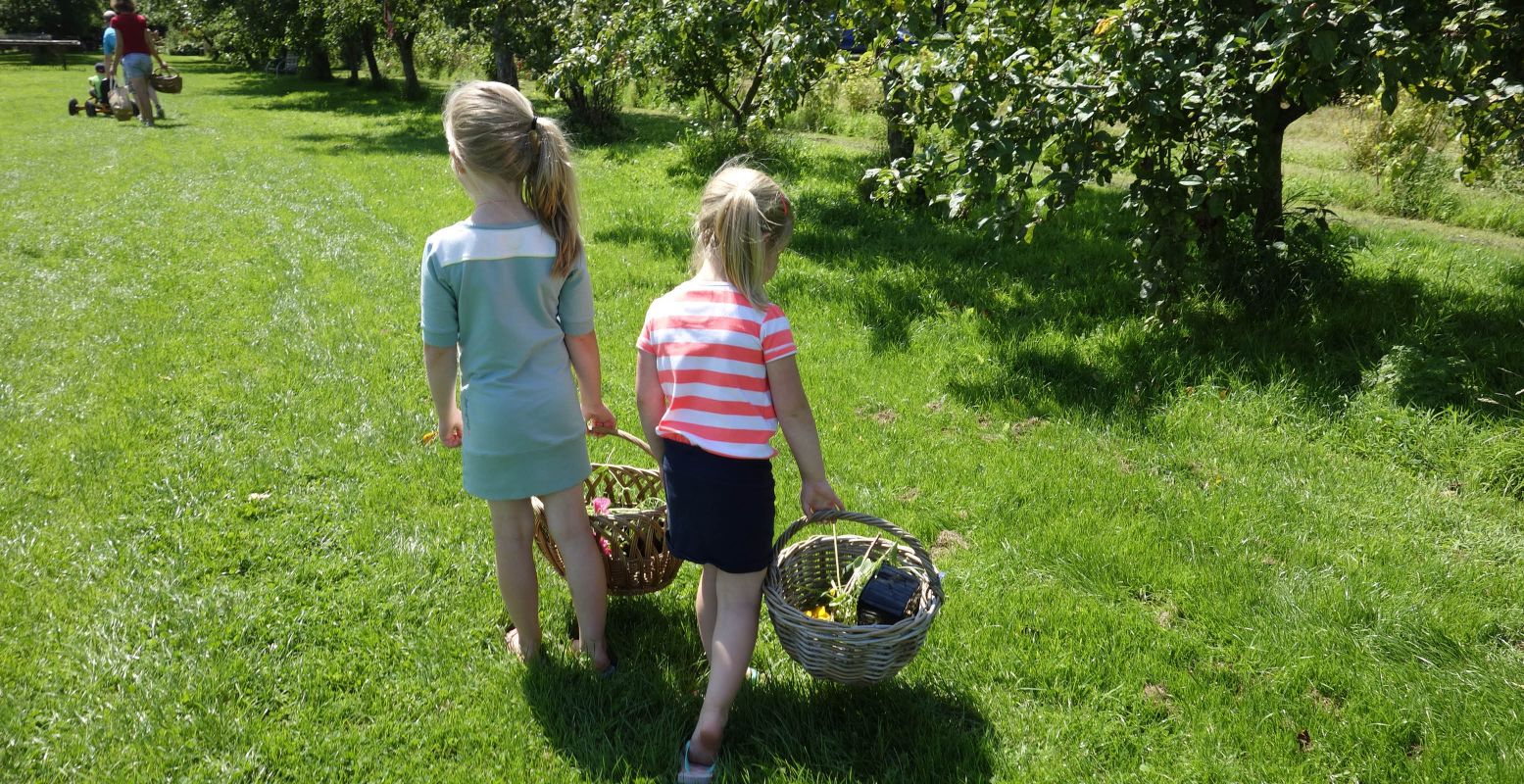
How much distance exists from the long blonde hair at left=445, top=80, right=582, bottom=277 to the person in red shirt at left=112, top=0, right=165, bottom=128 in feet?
52.8

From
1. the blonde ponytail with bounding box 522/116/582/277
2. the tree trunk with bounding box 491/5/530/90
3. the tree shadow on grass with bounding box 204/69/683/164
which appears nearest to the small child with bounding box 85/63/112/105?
the tree shadow on grass with bounding box 204/69/683/164

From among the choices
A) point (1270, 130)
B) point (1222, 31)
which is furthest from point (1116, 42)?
point (1270, 130)

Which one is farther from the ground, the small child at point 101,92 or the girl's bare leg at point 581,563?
the small child at point 101,92

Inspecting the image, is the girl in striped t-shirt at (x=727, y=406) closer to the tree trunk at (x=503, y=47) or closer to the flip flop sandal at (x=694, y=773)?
the flip flop sandal at (x=694, y=773)

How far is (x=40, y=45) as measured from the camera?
33.2 meters

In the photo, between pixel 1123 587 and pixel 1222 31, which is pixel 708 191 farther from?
pixel 1222 31

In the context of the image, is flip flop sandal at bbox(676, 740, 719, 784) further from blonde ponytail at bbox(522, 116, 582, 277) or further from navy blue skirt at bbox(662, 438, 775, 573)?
blonde ponytail at bbox(522, 116, 582, 277)

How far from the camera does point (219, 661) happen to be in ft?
10.6

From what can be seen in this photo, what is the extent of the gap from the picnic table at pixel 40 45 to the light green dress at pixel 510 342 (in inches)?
1461

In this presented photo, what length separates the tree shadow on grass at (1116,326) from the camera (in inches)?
207

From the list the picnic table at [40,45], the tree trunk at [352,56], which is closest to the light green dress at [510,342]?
the tree trunk at [352,56]

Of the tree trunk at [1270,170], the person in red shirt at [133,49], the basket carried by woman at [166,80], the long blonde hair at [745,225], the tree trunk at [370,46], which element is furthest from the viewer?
the tree trunk at [370,46]

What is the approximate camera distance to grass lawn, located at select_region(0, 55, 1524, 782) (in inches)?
114

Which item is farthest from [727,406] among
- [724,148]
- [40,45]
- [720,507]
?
[40,45]
